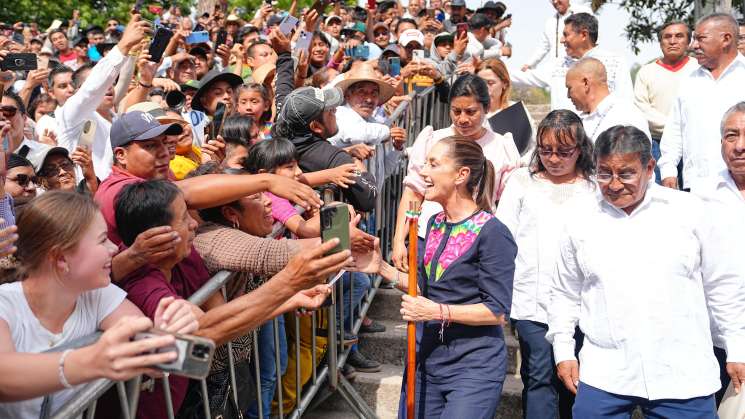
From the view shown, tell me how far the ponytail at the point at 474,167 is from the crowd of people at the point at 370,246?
0.04 ft

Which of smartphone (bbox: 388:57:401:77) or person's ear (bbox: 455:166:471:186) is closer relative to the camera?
person's ear (bbox: 455:166:471:186)

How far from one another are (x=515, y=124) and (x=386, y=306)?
5.87ft

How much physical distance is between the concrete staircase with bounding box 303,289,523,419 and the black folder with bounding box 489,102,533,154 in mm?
1517

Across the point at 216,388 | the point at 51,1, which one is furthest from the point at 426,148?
the point at 51,1

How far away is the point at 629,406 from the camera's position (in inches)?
152

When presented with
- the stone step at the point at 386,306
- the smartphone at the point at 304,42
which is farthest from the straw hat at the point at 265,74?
the stone step at the point at 386,306

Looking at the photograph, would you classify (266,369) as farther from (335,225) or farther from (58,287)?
(58,287)

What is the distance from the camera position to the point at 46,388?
6.98ft

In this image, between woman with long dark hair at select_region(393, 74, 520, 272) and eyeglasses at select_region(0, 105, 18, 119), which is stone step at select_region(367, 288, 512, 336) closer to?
woman with long dark hair at select_region(393, 74, 520, 272)

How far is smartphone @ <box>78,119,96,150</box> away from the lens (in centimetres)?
570

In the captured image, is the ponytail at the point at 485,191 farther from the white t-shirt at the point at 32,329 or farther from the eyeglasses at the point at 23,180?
the eyeglasses at the point at 23,180

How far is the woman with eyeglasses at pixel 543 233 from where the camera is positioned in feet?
15.6

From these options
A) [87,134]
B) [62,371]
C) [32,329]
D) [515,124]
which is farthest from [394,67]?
[62,371]

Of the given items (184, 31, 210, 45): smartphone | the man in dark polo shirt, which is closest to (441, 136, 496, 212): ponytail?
the man in dark polo shirt
